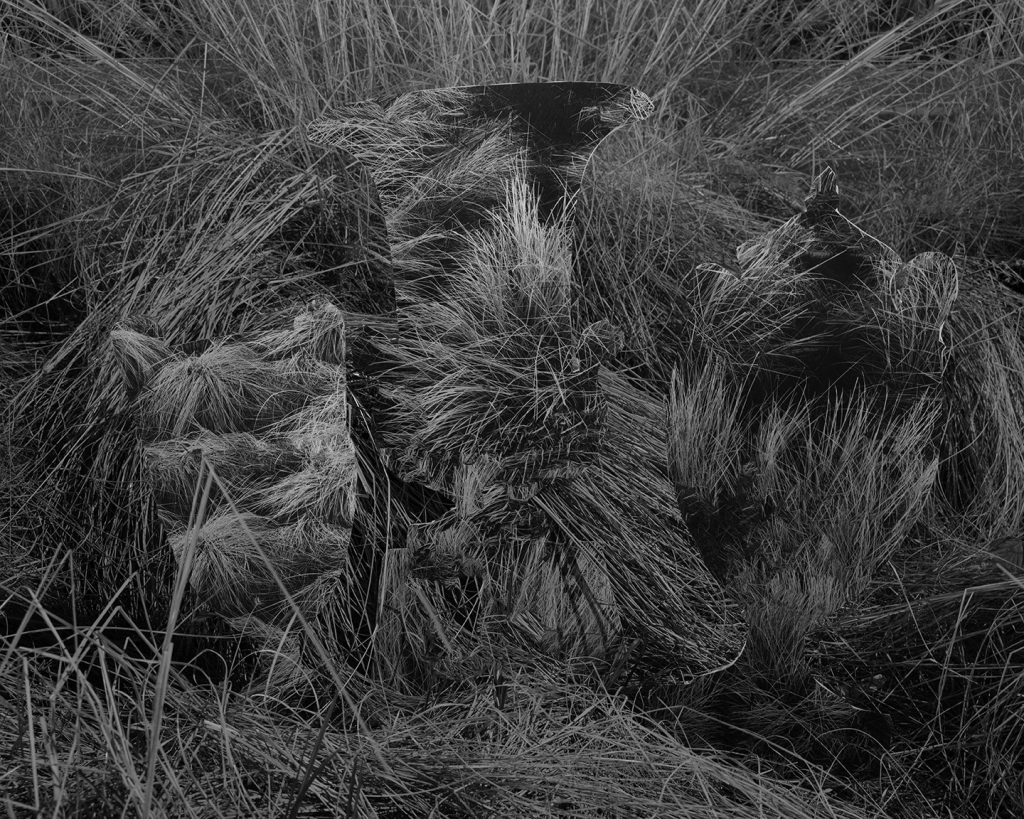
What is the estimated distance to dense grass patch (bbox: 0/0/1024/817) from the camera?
1.47 metres

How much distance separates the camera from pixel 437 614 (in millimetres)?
1580

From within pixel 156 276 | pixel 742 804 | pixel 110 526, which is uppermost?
pixel 156 276

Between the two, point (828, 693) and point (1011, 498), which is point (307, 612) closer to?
point (828, 693)

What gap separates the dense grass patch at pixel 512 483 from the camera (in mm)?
1471

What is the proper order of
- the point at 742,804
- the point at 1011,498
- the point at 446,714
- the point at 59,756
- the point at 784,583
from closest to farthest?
the point at 59,756 < the point at 742,804 < the point at 446,714 < the point at 784,583 < the point at 1011,498

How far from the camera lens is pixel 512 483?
1.59 metres

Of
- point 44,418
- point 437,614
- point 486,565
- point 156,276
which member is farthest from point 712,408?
point 44,418

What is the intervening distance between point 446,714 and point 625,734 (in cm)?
26

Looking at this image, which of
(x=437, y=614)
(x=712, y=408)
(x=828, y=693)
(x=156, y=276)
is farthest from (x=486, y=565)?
(x=156, y=276)

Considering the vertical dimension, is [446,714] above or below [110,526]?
below

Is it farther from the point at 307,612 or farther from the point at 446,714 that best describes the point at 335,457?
the point at 446,714

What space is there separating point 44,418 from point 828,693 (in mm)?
1374

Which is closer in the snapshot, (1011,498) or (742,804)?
(742,804)

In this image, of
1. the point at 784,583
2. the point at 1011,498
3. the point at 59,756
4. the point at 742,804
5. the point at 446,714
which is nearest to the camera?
the point at 59,756
